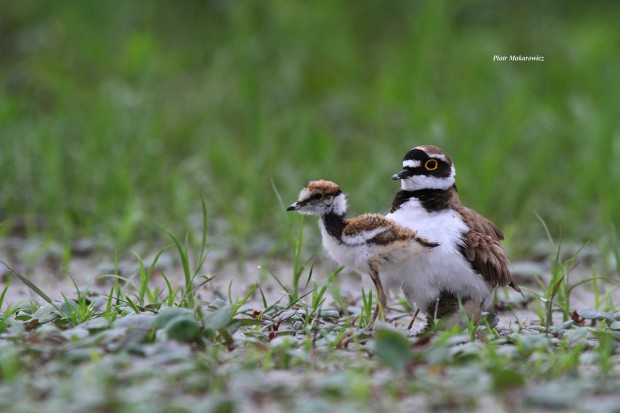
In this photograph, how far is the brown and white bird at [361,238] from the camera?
4.72 meters

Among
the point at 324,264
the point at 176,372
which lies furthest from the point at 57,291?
the point at 176,372

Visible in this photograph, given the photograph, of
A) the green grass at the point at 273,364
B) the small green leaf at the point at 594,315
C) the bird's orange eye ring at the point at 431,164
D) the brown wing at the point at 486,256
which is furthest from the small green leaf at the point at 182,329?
the small green leaf at the point at 594,315

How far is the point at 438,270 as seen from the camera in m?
4.84

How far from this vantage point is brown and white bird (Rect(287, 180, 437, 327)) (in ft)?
15.5

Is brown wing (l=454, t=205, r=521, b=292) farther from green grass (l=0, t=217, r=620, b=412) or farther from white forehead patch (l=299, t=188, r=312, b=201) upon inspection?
white forehead patch (l=299, t=188, r=312, b=201)

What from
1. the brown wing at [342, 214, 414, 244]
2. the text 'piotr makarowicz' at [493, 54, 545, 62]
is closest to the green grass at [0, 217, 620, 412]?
the brown wing at [342, 214, 414, 244]

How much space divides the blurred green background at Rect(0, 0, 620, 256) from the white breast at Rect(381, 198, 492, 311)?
1.86 metres

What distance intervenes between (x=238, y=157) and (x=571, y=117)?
332cm

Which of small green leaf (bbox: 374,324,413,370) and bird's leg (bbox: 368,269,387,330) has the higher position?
bird's leg (bbox: 368,269,387,330)

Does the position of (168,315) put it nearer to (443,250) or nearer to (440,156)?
(443,250)

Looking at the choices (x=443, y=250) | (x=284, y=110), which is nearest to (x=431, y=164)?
(x=443, y=250)

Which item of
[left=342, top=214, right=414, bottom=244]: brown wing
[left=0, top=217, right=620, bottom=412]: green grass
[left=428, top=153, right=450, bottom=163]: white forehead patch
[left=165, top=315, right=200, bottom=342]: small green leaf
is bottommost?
[left=0, top=217, right=620, bottom=412]: green grass

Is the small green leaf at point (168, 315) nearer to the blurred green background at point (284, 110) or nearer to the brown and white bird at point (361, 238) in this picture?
the brown and white bird at point (361, 238)

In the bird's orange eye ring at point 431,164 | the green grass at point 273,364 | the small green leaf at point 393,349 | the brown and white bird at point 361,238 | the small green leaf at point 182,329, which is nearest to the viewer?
the green grass at point 273,364
